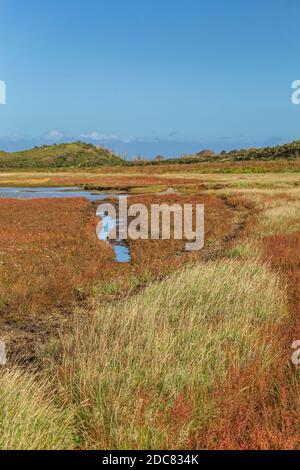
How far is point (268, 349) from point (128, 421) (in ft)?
8.96

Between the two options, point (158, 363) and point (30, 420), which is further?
point (158, 363)

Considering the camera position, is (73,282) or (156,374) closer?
(156,374)

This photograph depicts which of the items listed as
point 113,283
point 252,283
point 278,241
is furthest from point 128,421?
point 278,241

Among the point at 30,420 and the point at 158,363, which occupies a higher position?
the point at 158,363

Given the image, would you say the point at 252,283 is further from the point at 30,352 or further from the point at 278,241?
the point at 278,241

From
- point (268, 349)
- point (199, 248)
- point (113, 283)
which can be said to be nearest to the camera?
point (268, 349)

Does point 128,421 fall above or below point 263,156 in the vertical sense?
below

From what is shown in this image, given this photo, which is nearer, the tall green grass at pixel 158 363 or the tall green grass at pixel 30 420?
the tall green grass at pixel 30 420

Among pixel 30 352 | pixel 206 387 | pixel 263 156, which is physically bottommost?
pixel 30 352

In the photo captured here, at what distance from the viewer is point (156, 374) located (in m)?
5.44

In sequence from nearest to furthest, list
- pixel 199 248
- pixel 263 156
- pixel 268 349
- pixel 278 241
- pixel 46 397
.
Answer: pixel 46 397 → pixel 268 349 → pixel 278 241 → pixel 199 248 → pixel 263 156

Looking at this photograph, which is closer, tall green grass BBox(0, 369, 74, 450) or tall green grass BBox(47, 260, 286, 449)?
Answer: tall green grass BBox(0, 369, 74, 450)
